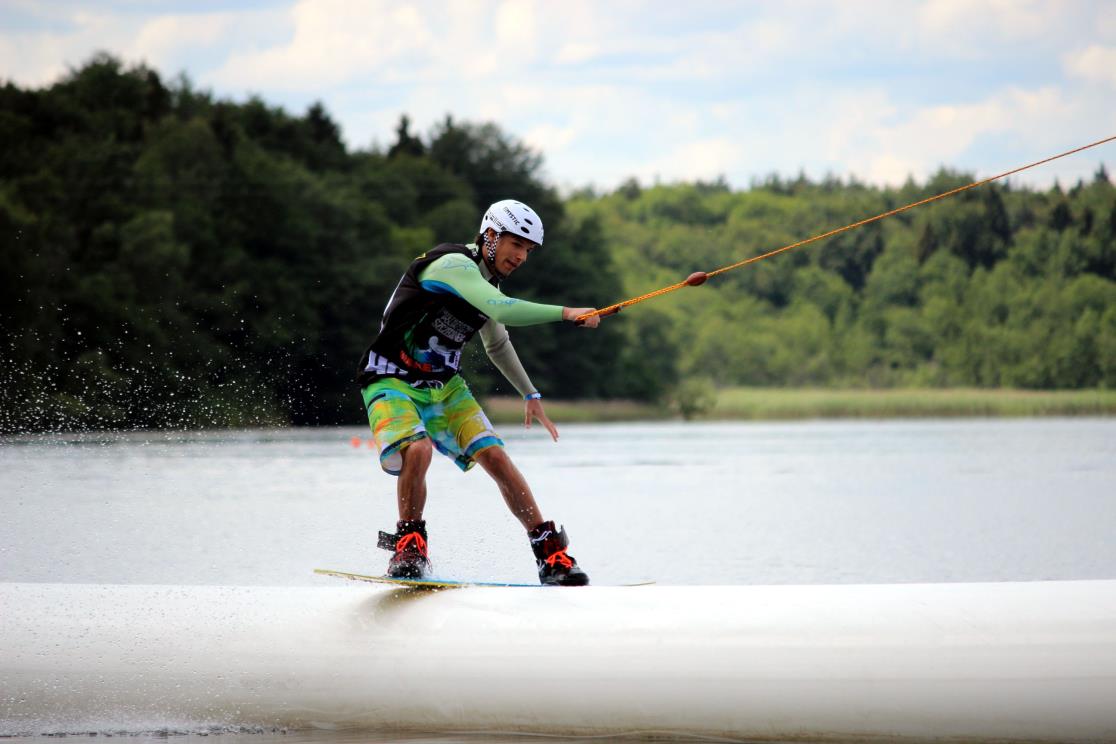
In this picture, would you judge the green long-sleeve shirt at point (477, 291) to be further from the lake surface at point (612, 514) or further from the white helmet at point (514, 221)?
the lake surface at point (612, 514)

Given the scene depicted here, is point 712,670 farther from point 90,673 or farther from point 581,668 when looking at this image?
point 90,673

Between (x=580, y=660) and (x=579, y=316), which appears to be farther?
(x=579, y=316)

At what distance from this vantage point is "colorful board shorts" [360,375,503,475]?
24.5 ft

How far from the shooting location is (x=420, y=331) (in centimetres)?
760

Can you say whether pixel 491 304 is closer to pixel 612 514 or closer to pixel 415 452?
pixel 415 452

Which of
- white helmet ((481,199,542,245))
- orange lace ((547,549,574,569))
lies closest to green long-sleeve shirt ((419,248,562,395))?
white helmet ((481,199,542,245))

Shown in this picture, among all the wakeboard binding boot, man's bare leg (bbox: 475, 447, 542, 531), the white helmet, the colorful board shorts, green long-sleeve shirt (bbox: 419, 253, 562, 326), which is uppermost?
the white helmet

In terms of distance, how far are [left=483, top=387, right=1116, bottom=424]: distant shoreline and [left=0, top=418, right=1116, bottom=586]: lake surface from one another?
84.3 feet

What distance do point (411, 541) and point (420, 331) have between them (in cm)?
100

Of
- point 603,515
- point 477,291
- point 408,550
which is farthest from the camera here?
point 603,515

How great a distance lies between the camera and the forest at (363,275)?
54.8 meters

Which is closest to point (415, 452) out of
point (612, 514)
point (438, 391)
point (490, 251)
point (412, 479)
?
point (412, 479)

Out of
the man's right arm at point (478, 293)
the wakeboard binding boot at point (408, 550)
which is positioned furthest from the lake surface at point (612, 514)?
the man's right arm at point (478, 293)

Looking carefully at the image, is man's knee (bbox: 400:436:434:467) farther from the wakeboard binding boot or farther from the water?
the water
